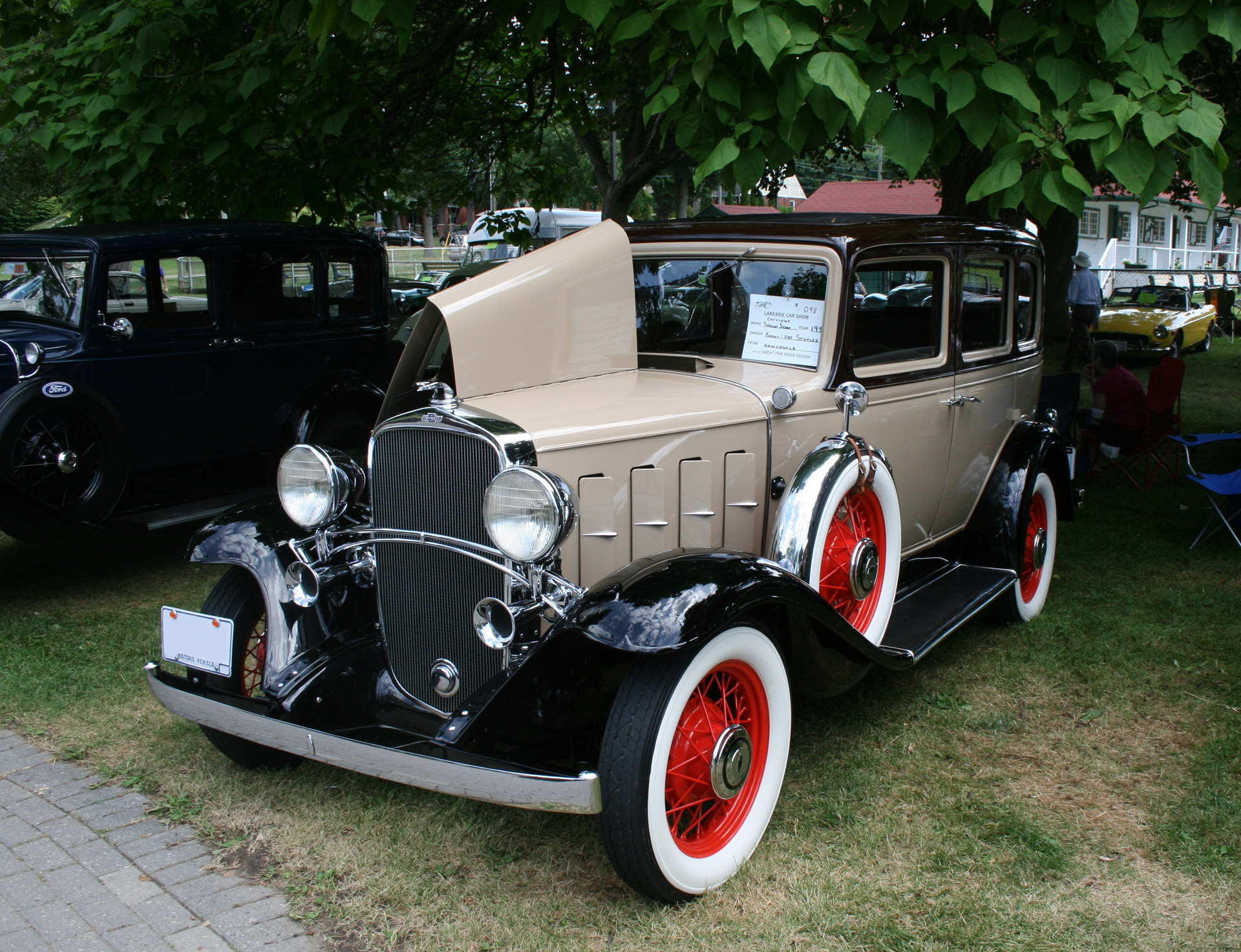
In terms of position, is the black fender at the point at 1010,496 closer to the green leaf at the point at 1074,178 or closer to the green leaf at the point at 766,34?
the green leaf at the point at 1074,178

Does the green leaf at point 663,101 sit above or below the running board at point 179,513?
above

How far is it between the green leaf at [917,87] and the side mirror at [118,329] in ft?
13.9

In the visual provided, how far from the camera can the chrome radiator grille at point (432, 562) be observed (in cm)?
294

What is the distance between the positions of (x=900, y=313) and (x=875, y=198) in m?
38.4

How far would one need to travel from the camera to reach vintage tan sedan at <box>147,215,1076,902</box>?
268 centimetres

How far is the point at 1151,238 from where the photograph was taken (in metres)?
44.1

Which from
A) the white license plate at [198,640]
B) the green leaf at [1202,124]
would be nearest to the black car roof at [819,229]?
the green leaf at [1202,124]

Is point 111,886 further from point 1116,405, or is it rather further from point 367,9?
point 1116,405

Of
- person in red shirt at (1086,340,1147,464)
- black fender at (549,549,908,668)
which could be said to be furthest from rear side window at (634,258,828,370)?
person in red shirt at (1086,340,1147,464)

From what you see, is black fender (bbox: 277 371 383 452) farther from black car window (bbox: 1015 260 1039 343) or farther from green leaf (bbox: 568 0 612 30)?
black car window (bbox: 1015 260 1039 343)

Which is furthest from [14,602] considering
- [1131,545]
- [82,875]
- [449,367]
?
[1131,545]

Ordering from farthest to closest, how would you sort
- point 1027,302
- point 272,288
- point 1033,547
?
1. point 272,288
2. point 1027,302
3. point 1033,547

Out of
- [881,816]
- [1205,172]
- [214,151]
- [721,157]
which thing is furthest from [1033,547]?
[214,151]

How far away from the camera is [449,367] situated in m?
3.50
